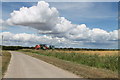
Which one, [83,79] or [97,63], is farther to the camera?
[97,63]

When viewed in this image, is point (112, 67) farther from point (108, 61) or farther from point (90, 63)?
point (90, 63)

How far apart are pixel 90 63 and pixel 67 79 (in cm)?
1259

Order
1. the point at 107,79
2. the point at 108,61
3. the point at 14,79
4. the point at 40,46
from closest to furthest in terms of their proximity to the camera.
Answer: the point at 14,79 < the point at 107,79 < the point at 108,61 < the point at 40,46

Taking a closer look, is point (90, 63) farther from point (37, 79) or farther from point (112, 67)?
point (37, 79)

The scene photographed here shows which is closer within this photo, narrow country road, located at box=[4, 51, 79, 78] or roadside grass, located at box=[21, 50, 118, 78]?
narrow country road, located at box=[4, 51, 79, 78]

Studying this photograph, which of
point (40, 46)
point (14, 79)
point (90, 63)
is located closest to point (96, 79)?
point (14, 79)

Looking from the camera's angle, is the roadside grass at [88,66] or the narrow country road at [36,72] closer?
the narrow country road at [36,72]

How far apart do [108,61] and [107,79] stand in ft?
28.3

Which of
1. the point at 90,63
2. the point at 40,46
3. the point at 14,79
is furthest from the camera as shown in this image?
the point at 40,46

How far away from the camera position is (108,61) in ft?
73.4

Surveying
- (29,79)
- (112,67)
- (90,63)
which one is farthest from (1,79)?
(90,63)

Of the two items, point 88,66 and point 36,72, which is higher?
point 36,72

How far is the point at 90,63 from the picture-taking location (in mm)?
25469

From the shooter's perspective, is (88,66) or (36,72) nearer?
(36,72)
